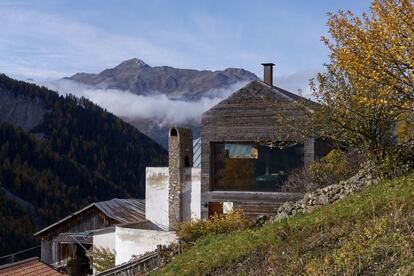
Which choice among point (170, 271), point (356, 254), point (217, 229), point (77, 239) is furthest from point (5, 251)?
point (356, 254)

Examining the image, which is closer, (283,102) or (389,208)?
(389,208)

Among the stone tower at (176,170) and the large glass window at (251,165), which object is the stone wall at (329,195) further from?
the stone tower at (176,170)

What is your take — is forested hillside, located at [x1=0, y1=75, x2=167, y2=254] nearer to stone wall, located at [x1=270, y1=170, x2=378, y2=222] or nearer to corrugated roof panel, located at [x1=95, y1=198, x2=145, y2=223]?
corrugated roof panel, located at [x1=95, y1=198, x2=145, y2=223]

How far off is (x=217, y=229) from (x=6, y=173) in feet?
323

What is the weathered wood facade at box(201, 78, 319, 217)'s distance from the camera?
95.2 ft

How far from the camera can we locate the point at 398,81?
13.7 metres

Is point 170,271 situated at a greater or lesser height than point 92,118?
lesser

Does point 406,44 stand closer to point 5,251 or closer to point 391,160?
point 391,160

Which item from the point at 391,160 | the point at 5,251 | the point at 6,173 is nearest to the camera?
the point at 391,160

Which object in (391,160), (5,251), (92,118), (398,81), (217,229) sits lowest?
(5,251)

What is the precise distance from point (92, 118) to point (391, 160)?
137919 millimetres

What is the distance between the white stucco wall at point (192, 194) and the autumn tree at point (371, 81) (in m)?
12.3

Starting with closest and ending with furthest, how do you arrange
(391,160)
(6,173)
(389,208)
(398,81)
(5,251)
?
1. (389,208)
2. (398,81)
3. (391,160)
4. (5,251)
5. (6,173)

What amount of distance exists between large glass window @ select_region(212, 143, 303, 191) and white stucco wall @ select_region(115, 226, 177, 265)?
607 cm
